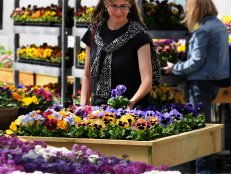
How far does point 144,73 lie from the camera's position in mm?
6434

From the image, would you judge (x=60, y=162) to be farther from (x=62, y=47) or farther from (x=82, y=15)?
(x=62, y=47)

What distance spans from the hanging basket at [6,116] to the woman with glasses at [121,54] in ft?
2.07

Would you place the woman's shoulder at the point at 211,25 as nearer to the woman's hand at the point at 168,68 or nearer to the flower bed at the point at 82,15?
the woman's hand at the point at 168,68

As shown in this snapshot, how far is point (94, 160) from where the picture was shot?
173 inches

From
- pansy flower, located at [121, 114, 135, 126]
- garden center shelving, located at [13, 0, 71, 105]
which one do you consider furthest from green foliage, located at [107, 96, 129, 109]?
garden center shelving, located at [13, 0, 71, 105]

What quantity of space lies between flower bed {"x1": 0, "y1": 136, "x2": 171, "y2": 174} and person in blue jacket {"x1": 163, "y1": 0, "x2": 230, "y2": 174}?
4578 millimetres

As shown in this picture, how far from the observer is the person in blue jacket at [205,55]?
30.3 feet

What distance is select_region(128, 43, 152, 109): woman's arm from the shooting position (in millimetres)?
6422

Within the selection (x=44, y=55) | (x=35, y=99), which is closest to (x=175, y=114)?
(x=35, y=99)

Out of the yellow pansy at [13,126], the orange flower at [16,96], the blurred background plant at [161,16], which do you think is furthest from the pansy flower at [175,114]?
the blurred background plant at [161,16]

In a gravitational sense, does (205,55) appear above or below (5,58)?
above

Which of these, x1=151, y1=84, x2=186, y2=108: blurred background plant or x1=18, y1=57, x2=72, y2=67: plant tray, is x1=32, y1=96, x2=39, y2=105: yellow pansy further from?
x1=18, y1=57, x2=72, y2=67: plant tray

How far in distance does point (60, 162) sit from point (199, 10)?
5.40 meters

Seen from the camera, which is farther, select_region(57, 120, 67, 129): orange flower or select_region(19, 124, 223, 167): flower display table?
select_region(57, 120, 67, 129): orange flower
